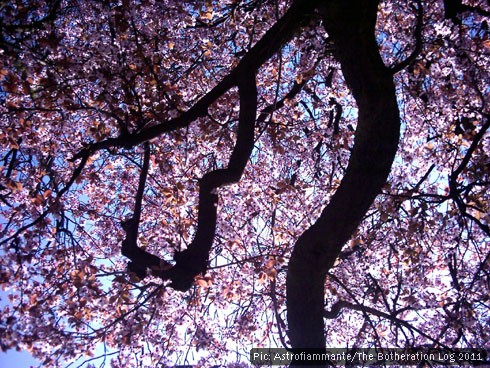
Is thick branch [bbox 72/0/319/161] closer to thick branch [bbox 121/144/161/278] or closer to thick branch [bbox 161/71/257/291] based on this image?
thick branch [bbox 161/71/257/291]

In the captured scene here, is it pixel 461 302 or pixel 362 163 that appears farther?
pixel 461 302

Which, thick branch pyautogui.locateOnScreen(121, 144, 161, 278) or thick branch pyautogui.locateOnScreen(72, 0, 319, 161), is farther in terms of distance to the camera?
thick branch pyautogui.locateOnScreen(121, 144, 161, 278)

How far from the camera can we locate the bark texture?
3641 mm

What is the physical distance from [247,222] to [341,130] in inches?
92.5

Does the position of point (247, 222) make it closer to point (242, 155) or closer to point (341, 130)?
point (341, 130)

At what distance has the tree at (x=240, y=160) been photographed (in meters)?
4.03

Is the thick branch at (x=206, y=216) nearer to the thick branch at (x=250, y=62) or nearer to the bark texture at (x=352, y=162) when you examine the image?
the thick branch at (x=250, y=62)

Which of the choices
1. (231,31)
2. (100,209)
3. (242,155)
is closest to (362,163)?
(242,155)

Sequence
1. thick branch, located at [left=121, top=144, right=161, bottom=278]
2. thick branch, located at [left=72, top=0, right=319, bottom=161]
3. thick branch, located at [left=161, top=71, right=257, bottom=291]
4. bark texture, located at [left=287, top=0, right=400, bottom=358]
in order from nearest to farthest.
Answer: bark texture, located at [left=287, top=0, right=400, bottom=358]
thick branch, located at [left=72, top=0, right=319, bottom=161]
thick branch, located at [left=161, top=71, right=257, bottom=291]
thick branch, located at [left=121, top=144, right=161, bottom=278]

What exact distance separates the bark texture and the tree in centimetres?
2

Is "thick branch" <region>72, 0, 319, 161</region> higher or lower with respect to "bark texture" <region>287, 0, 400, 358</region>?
higher

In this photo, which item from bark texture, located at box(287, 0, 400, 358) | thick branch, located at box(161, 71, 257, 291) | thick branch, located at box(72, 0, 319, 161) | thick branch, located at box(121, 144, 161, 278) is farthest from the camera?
thick branch, located at box(121, 144, 161, 278)

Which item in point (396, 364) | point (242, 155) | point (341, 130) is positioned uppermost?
point (341, 130)

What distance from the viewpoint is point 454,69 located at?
5.45 meters
